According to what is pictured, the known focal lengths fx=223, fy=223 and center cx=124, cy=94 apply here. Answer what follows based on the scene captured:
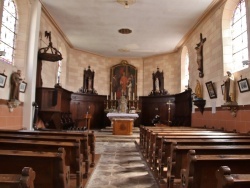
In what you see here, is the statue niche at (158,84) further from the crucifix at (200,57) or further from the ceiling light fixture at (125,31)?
the crucifix at (200,57)

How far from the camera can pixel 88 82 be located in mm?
14508

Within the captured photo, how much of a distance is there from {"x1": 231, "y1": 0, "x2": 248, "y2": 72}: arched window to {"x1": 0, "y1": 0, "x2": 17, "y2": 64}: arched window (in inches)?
295

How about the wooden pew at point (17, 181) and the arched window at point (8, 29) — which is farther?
the arched window at point (8, 29)

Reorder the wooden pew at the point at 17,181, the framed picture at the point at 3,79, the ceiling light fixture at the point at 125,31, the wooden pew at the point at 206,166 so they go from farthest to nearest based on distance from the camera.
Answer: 1. the ceiling light fixture at the point at 125,31
2. the framed picture at the point at 3,79
3. the wooden pew at the point at 206,166
4. the wooden pew at the point at 17,181

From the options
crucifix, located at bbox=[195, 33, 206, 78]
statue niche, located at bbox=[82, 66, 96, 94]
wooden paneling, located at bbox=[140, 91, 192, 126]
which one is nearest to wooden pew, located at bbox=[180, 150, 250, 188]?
crucifix, located at bbox=[195, 33, 206, 78]

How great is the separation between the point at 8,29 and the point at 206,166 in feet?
24.1

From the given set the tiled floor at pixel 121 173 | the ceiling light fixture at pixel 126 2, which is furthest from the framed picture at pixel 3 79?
the ceiling light fixture at pixel 126 2

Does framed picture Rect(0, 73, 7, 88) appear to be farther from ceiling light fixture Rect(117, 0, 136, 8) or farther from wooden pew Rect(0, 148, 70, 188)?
ceiling light fixture Rect(117, 0, 136, 8)

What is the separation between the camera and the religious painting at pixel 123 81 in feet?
50.3

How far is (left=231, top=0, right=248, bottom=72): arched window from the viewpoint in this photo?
7.12 meters

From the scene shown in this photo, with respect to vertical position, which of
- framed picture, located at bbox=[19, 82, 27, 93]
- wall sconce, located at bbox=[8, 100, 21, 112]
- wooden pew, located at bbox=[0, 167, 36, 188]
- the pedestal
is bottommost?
the pedestal

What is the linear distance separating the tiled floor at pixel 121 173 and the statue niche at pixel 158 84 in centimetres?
849

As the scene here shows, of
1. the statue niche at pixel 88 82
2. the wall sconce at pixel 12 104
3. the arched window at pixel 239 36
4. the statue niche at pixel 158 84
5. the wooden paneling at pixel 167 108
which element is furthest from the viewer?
the statue niche at pixel 158 84

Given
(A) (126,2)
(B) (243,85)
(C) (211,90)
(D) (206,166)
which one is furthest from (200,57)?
(D) (206,166)
